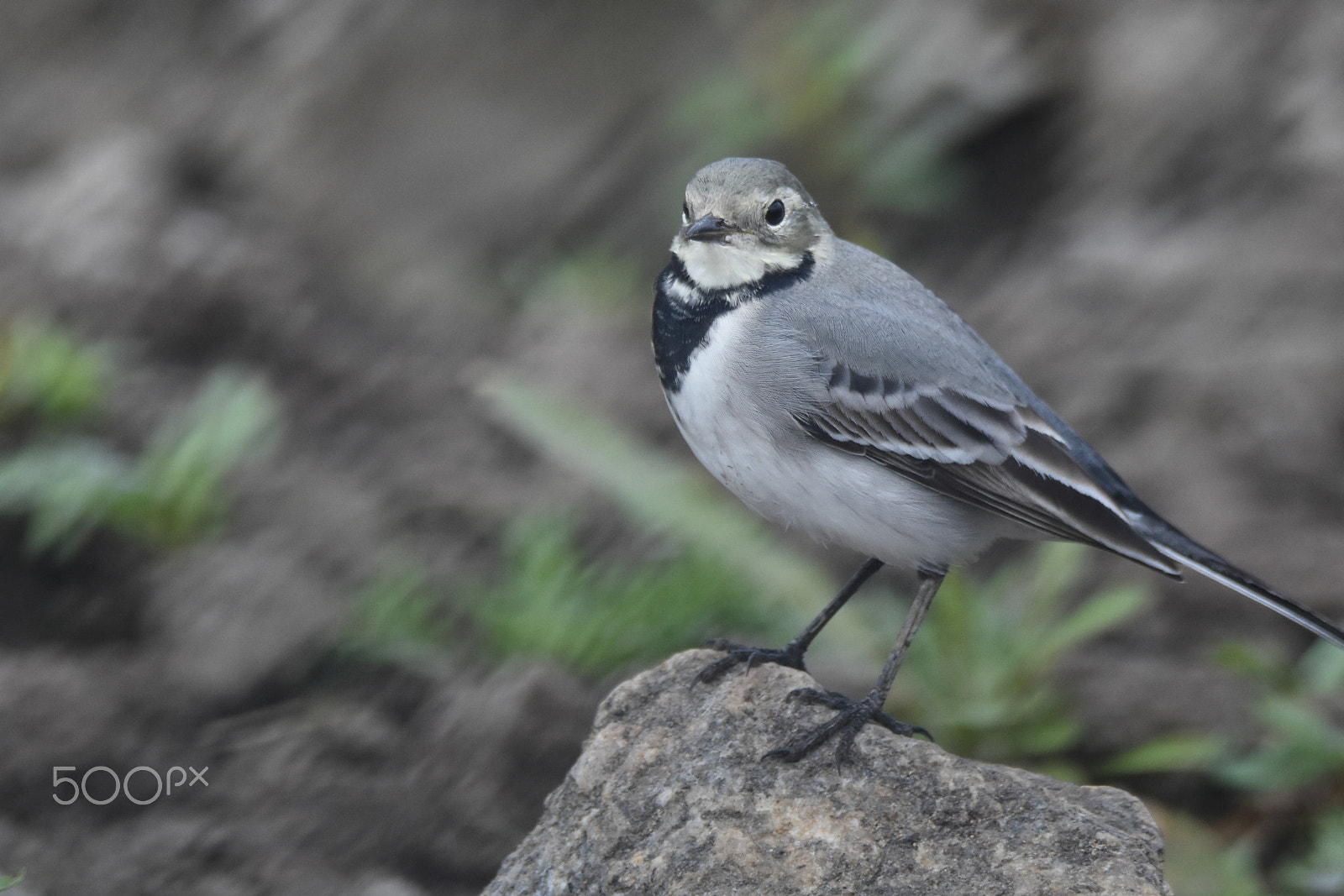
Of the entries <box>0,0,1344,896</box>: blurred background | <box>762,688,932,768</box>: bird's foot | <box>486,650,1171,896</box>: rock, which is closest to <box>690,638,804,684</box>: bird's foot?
<box>486,650,1171,896</box>: rock

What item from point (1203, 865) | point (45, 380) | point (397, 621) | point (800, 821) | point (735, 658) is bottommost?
point (45, 380)

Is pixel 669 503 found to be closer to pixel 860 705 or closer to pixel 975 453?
pixel 975 453

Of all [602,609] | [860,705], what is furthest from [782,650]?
[602,609]

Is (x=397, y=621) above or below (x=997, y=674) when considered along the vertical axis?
below

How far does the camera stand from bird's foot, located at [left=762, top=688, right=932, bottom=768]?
412 cm

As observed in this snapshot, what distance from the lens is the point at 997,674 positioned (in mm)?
5887

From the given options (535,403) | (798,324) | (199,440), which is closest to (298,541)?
(199,440)

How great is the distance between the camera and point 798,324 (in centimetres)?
465

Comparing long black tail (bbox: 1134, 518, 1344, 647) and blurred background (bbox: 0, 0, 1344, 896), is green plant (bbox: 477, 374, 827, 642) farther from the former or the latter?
long black tail (bbox: 1134, 518, 1344, 647)

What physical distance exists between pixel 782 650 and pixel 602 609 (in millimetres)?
1414

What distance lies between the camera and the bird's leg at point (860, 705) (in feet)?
13.6

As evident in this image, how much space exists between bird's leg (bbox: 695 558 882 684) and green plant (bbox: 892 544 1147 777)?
0.91m

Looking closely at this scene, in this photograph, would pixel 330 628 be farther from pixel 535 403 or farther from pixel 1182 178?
pixel 1182 178

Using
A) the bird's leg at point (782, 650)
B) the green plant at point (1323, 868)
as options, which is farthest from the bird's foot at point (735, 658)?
the green plant at point (1323, 868)
